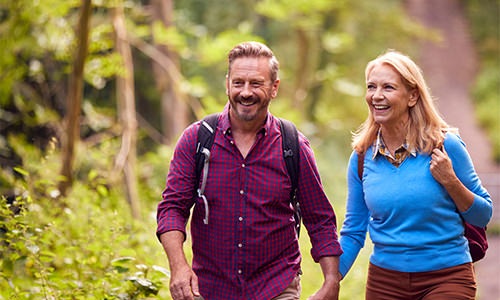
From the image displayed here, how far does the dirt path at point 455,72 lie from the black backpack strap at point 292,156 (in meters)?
14.4

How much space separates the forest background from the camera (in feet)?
16.1

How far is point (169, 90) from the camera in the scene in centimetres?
1202

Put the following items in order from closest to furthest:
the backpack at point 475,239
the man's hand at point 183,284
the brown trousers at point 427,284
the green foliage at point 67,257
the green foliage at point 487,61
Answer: the man's hand at point 183,284
the brown trousers at point 427,284
the backpack at point 475,239
the green foliage at point 67,257
the green foliage at point 487,61

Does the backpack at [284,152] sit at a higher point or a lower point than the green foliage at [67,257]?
higher

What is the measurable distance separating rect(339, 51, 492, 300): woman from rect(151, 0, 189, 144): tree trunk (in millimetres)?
7631

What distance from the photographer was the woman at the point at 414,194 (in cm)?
369

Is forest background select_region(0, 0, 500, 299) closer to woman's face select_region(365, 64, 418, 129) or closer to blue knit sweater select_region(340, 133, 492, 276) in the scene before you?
blue knit sweater select_region(340, 133, 492, 276)

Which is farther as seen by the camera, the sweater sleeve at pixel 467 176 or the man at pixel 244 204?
the sweater sleeve at pixel 467 176

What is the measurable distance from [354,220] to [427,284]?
2.07 ft

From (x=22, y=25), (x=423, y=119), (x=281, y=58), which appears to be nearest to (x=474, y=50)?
(x=281, y=58)

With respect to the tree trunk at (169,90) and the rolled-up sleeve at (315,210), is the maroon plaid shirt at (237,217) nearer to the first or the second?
the rolled-up sleeve at (315,210)

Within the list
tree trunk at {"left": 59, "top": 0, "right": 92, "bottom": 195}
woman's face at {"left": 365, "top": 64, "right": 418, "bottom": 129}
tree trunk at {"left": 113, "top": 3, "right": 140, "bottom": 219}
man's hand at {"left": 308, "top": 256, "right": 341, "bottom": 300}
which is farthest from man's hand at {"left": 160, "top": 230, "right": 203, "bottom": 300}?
tree trunk at {"left": 113, "top": 3, "right": 140, "bottom": 219}

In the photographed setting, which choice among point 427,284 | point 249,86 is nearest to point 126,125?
point 249,86

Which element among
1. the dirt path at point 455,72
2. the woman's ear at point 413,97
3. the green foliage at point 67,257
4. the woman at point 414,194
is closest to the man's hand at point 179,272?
the green foliage at point 67,257
